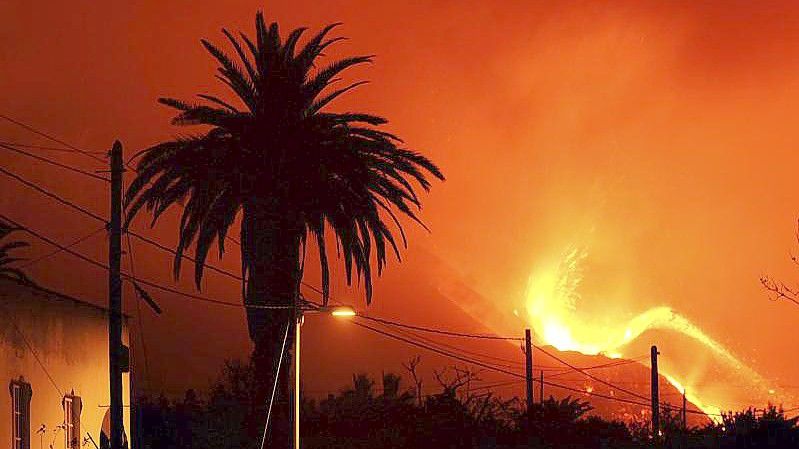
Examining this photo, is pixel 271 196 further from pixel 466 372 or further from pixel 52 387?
pixel 466 372

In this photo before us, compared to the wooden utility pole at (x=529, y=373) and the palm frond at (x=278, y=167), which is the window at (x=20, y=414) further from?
the wooden utility pole at (x=529, y=373)

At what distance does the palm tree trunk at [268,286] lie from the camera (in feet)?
146

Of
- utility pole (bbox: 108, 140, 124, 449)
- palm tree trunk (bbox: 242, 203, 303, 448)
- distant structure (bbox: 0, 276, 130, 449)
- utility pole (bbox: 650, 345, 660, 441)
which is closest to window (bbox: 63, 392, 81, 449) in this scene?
distant structure (bbox: 0, 276, 130, 449)

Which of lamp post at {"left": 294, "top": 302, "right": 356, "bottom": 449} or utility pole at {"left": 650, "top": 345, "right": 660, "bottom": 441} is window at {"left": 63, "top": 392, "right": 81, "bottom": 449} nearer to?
lamp post at {"left": 294, "top": 302, "right": 356, "bottom": 449}

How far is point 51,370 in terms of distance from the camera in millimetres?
34156

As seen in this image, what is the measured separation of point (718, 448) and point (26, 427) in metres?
31.5

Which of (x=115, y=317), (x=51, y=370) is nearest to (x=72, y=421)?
(x=51, y=370)

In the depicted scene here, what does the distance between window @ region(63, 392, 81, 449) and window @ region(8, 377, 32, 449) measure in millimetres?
3098

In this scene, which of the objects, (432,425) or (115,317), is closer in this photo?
(115,317)

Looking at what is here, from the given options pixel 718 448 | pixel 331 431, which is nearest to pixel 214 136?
pixel 718 448

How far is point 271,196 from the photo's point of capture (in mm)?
45000

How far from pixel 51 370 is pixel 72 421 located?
9.75ft

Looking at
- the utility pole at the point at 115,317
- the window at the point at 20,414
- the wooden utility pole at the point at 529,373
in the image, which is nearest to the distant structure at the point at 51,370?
the window at the point at 20,414

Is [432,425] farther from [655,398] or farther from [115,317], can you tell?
[115,317]
